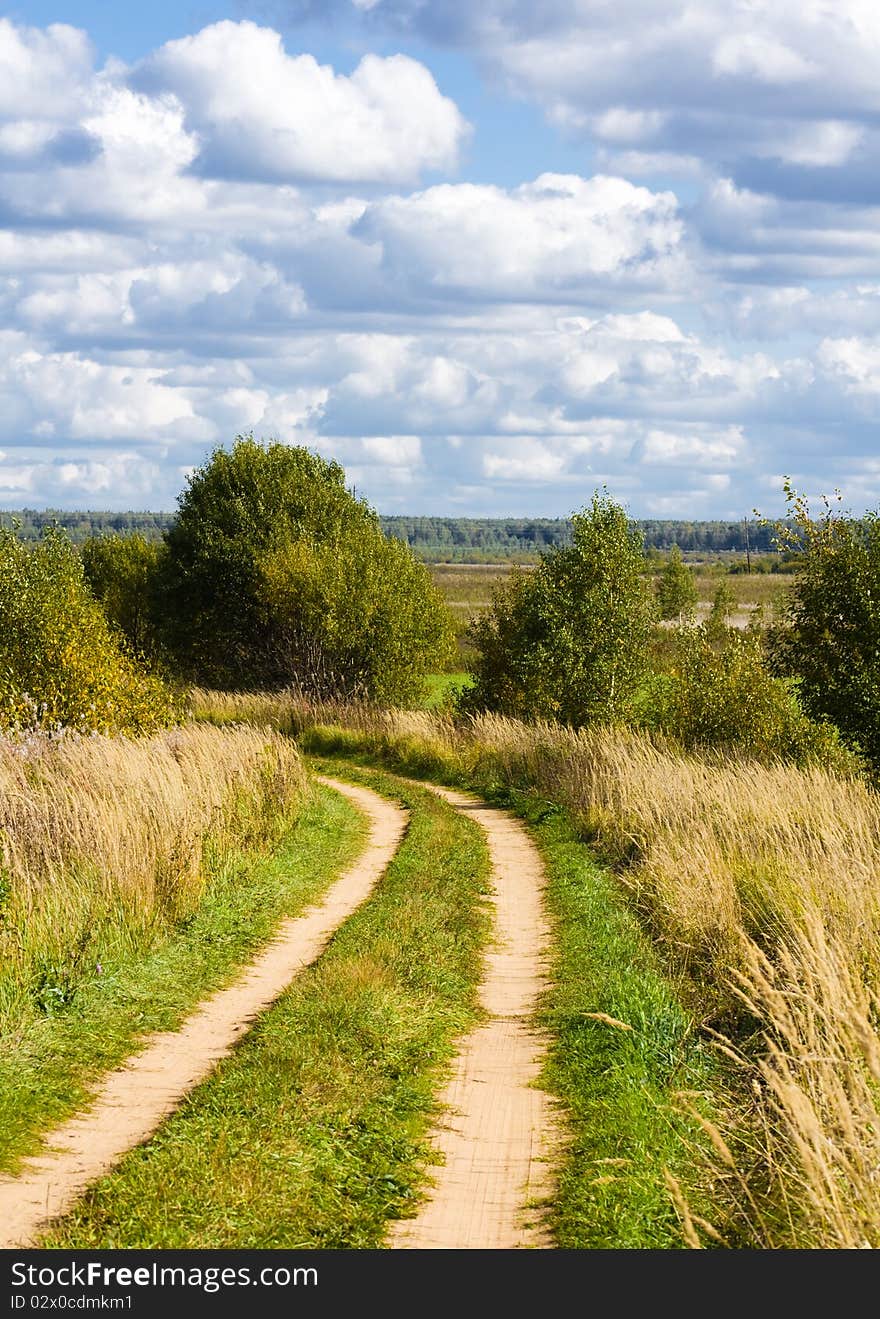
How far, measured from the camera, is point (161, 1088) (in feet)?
28.5

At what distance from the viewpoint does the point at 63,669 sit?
844 inches

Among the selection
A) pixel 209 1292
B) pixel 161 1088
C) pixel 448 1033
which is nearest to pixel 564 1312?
pixel 209 1292

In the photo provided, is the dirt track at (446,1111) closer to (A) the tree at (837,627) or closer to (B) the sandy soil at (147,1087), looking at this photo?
(B) the sandy soil at (147,1087)

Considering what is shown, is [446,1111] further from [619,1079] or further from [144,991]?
[144,991]

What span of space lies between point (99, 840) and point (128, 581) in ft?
131

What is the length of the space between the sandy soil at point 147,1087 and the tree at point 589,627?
1459cm

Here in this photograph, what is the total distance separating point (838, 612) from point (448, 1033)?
536 inches

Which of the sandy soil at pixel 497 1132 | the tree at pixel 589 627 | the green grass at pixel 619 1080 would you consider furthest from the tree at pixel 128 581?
the sandy soil at pixel 497 1132

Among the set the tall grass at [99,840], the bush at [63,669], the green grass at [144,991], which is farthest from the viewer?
the bush at [63,669]

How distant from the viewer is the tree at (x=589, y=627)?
28.3 metres

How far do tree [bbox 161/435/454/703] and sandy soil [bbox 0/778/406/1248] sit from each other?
2325 centimetres

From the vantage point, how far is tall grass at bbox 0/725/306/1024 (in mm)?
10781

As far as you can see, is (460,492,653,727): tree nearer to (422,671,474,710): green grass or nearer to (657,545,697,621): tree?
(422,671,474,710): green grass

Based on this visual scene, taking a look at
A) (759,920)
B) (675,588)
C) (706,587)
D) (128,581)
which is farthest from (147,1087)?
(706,587)
